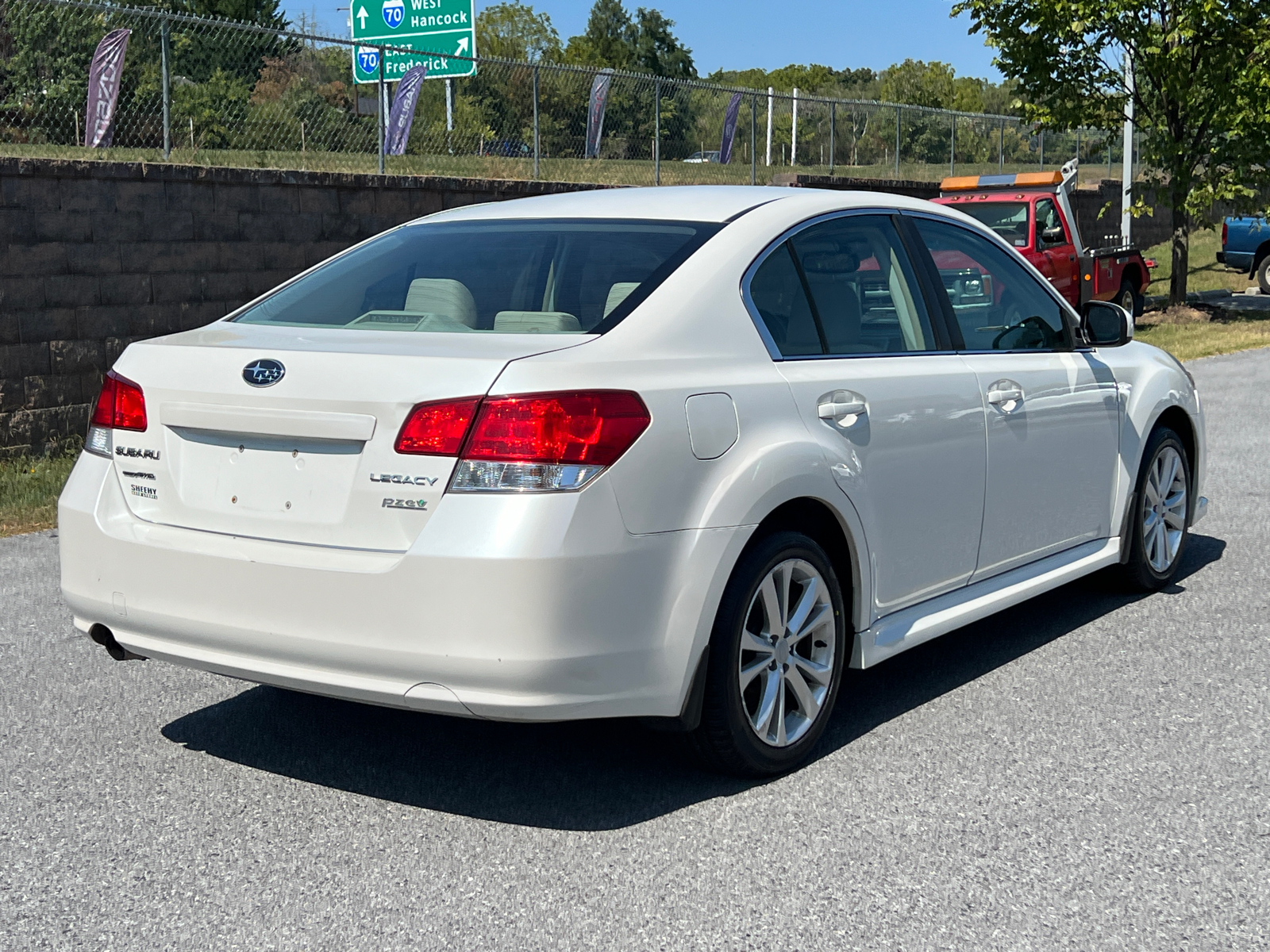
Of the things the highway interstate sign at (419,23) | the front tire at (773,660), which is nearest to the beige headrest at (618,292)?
the front tire at (773,660)

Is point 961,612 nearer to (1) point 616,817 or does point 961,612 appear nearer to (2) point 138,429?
(1) point 616,817

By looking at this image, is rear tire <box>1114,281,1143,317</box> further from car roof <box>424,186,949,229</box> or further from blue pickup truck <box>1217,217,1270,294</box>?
car roof <box>424,186,949,229</box>

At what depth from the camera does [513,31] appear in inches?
3465

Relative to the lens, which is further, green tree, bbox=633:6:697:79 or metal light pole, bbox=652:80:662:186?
green tree, bbox=633:6:697:79

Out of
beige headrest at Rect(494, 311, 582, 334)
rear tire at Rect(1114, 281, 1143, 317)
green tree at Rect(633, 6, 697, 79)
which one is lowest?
rear tire at Rect(1114, 281, 1143, 317)

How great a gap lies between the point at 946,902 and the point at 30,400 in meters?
8.49

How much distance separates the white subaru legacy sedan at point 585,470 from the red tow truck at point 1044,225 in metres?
15.0

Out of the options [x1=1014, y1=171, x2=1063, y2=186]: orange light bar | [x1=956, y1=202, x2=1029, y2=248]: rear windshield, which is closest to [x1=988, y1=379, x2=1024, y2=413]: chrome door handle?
[x1=956, y1=202, x2=1029, y2=248]: rear windshield

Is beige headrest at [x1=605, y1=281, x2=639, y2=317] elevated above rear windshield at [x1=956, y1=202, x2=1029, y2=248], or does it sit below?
below

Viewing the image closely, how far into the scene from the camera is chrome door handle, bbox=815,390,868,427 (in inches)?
169

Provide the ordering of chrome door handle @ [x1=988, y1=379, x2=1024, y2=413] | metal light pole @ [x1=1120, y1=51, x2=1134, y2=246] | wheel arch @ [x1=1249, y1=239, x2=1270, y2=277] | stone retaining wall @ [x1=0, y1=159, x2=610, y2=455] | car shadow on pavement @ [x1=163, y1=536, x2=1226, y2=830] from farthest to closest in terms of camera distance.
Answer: wheel arch @ [x1=1249, y1=239, x2=1270, y2=277] → metal light pole @ [x1=1120, y1=51, x2=1134, y2=246] → stone retaining wall @ [x1=0, y1=159, x2=610, y2=455] → chrome door handle @ [x1=988, y1=379, x2=1024, y2=413] → car shadow on pavement @ [x1=163, y1=536, x2=1226, y2=830]

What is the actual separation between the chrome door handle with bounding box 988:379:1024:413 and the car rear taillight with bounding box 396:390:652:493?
6.21 feet

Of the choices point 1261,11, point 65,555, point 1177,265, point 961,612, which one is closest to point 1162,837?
point 961,612

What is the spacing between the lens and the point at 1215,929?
3.26 metres
